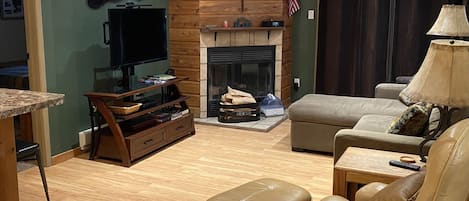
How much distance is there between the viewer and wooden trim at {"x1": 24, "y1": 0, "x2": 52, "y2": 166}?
414 centimetres

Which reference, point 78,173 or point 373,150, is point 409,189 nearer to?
point 373,150

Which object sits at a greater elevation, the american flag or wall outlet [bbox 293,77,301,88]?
the american flag

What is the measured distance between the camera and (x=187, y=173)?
4.28 m

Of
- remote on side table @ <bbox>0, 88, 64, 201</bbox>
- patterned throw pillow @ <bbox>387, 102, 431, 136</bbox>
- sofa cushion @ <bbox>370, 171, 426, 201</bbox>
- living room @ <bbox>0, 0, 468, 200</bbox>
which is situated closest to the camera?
sofa cushion @ <bbox>370, 171, 426, 201</bbox>

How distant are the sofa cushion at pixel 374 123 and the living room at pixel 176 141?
1.62ft

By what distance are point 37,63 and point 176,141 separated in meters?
1.60

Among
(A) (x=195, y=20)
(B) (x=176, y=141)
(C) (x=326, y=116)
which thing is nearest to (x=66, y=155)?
(B) (x=176, y=141)

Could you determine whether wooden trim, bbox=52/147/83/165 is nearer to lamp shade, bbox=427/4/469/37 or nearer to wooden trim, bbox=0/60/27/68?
wooden trim, bbox=0/60/27/68

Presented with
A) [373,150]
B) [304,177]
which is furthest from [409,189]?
[304,177]

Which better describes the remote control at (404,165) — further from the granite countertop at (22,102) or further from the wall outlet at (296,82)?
the wall outlet at (296,82)

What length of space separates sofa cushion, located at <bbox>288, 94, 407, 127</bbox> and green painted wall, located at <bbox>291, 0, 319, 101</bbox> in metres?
1.90

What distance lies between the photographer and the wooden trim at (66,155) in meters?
4.49

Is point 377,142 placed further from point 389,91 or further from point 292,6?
point 292,6

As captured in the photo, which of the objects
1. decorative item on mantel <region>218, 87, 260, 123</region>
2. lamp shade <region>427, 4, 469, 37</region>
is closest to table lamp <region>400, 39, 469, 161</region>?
lamp shade <region>427, 4, 469, 37</region>
